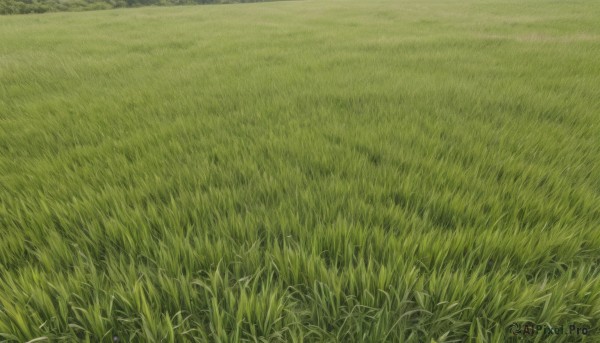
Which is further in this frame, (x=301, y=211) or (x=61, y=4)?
(x=61, y=4)

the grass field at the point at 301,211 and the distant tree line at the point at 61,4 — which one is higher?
the distant tree line at the point at 61,4

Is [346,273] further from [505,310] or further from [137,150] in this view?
[137,150]

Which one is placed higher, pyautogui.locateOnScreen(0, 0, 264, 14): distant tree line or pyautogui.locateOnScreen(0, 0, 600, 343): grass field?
pyautogui.locateOnScreen(0, 0, 264, 14): distant tree line

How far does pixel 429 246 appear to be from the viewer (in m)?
1.09

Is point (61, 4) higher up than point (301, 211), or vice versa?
point (61, 4)

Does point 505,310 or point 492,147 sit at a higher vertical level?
point 492,147

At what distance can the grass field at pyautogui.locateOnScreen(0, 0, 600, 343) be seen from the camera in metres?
0.85

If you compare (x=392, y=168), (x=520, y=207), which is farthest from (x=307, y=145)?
(x=520, y=207)

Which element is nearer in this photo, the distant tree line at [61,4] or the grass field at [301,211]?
the grass field at [301,211]

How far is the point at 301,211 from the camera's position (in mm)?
1365

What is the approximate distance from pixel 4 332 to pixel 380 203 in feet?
4.71

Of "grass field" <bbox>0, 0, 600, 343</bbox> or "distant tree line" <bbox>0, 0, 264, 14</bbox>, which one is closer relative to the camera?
"grass field" <bbox>0, 0, 600, 343</bbox>

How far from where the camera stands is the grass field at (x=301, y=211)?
2.79ft

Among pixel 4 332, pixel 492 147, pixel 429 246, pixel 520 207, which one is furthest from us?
pixel 492 147
